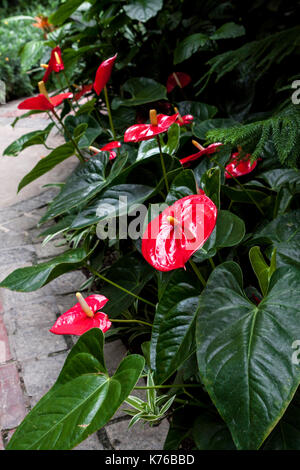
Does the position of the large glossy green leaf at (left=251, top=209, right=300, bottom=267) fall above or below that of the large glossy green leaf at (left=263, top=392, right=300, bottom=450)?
above

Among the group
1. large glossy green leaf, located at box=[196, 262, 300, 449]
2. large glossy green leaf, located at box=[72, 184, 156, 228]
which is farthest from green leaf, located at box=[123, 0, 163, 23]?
large glossy green leaf, located at box=[196, 262, 300, 449]

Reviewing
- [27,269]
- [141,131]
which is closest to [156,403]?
[27,269]

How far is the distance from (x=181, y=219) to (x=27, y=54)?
188 centimetres

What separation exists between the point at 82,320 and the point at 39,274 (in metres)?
0.28

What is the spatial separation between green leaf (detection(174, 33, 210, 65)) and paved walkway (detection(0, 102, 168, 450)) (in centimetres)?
100

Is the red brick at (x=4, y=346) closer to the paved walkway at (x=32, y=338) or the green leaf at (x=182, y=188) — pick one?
the paved walkway at (x=32, y=338)

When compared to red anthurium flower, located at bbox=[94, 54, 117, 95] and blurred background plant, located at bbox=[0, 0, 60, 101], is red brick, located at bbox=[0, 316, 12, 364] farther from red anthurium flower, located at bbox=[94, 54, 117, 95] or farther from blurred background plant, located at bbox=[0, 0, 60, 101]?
blurred background plant, located at bbox=[0, 0, 60, 101]

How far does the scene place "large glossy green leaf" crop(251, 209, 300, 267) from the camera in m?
1.17

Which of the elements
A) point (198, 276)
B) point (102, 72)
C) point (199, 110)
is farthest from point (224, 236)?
point (199, 110)

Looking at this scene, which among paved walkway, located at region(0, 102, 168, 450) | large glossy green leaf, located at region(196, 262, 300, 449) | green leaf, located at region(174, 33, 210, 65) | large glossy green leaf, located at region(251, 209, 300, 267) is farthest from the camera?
green leaf, located at region(174, 33, 210, 65)

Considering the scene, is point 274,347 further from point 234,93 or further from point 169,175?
point 234,93

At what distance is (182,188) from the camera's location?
48.1 inches

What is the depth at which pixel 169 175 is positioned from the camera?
1402 mm

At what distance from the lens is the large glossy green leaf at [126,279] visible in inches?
59.7
